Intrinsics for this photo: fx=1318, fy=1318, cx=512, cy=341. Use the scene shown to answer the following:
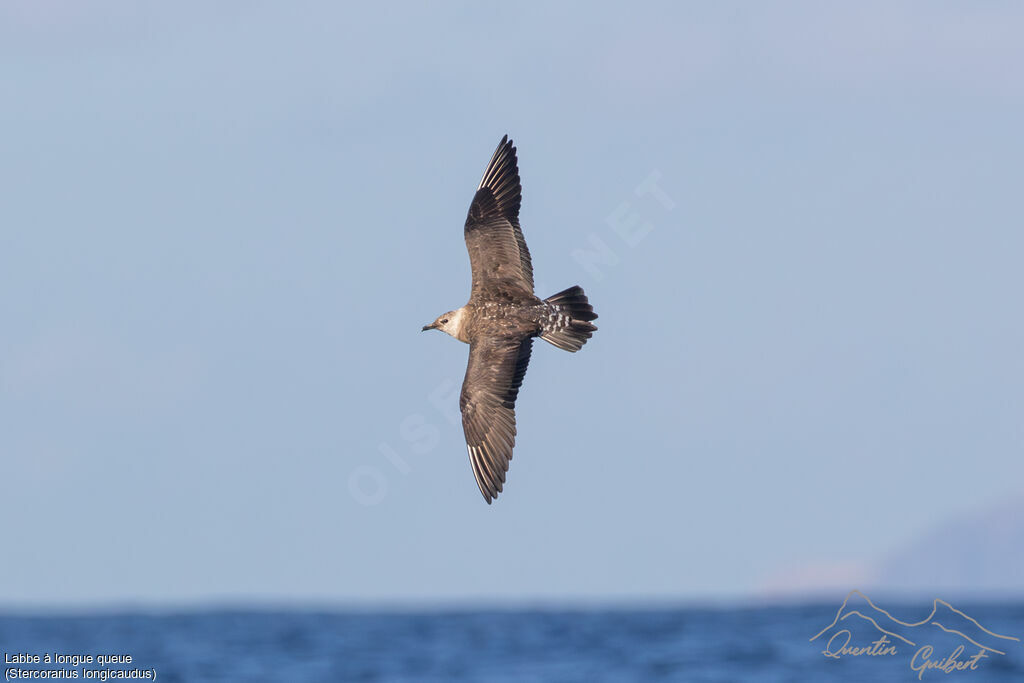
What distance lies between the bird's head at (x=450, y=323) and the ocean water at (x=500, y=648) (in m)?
15.6

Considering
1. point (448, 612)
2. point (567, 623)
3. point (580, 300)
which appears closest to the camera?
point (580, 300)

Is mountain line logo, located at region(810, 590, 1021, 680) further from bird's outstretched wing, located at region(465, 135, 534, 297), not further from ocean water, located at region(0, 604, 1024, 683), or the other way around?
bird's outstretched wing, located at region(465, 135, 534, 297)

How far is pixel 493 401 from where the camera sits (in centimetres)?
1440

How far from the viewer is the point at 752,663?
31266 millimetres

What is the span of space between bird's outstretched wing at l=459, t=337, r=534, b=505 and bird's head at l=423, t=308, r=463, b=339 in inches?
17.2

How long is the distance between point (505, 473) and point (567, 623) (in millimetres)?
37173

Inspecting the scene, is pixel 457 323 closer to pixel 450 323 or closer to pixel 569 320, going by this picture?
pixel 450 323

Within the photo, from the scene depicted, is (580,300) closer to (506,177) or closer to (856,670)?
(506,177)

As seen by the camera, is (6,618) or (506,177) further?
(6,618)

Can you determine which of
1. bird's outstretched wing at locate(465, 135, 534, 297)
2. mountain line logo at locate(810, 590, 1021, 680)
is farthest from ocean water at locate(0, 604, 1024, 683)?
bird's outstretched wing at locate(465, 135, 534, 297)

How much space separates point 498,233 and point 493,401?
1.97 m


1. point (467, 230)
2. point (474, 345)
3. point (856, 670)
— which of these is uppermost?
point (467, 230)

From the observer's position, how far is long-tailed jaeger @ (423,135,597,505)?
14211mm

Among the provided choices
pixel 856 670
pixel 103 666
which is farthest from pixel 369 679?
pixel 856 670
